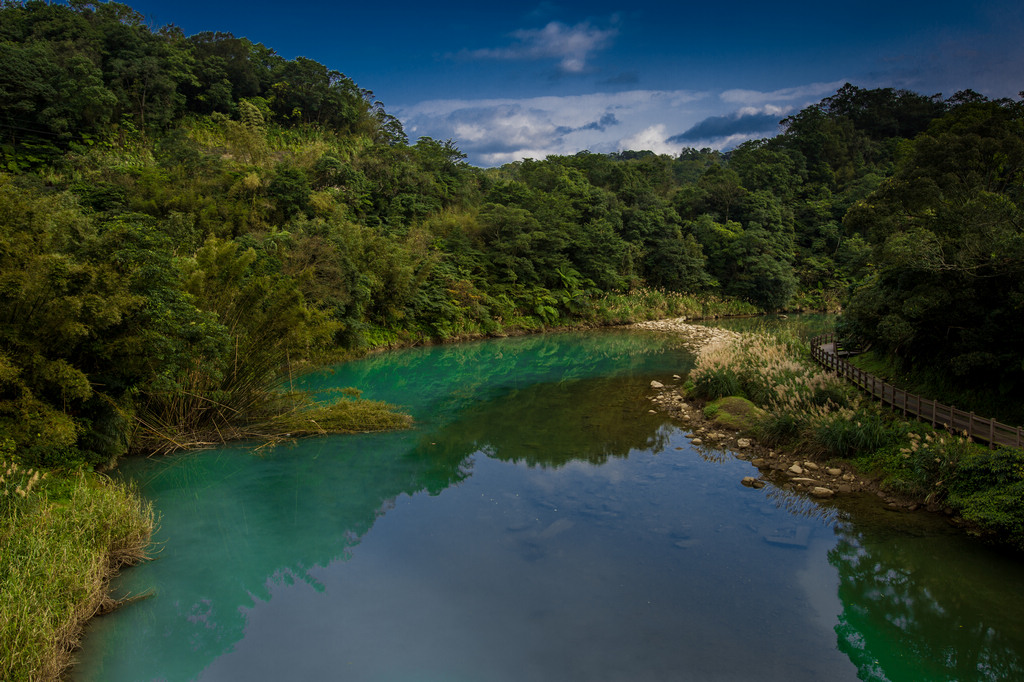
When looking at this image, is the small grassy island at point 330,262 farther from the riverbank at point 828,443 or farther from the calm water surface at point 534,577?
the calm water surface at point 534,577

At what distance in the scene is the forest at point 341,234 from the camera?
901cm

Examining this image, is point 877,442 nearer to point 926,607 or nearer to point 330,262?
point 926,607

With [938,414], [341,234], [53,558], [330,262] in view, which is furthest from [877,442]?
[341,234]

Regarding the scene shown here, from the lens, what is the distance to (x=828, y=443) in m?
11.7

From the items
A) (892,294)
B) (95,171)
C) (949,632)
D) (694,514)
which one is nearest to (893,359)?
(892,294)

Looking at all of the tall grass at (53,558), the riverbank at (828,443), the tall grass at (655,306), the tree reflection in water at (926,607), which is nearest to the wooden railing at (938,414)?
the riverbank at (828,443)

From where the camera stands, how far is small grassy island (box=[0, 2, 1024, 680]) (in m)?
8.07

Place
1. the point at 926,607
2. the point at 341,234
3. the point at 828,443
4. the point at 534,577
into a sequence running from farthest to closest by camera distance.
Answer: the point at 341,234
the point at 828,443
the point at 534,577
the point at 926,607

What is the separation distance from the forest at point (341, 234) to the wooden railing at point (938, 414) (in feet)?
3.00

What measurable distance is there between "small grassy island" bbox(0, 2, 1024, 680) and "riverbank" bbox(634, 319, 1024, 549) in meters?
0.07

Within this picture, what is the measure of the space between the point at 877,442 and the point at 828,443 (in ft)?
2.83

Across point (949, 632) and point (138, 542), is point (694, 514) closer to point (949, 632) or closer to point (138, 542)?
point (949, 632)

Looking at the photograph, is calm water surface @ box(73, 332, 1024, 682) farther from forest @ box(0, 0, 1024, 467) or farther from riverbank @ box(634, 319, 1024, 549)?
forest @ box(0, 0, 1024, 467)

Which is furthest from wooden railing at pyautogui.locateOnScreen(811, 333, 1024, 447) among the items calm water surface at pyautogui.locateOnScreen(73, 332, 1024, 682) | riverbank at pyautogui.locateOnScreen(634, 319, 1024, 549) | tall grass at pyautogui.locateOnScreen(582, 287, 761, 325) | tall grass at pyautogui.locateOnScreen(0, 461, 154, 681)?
tall grass at pyautogui.locateOnScreen(582, 287, 761, 325)
